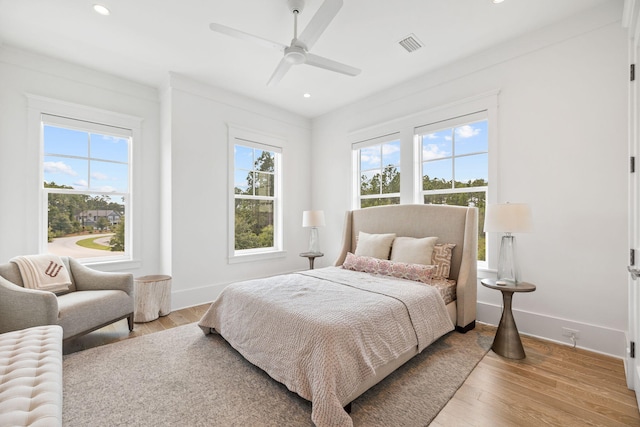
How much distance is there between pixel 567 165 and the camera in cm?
264

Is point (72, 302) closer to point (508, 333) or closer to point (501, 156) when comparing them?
point (508, 333)

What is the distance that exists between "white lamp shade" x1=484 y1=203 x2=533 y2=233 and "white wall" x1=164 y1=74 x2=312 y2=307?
332 centimetres

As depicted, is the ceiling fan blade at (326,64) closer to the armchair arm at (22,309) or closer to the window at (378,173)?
the window at (378,173)

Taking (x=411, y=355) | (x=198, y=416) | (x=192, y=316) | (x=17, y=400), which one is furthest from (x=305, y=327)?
(x=192, y=316)

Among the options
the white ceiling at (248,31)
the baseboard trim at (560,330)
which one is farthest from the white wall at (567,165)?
the white ceiling at (248,31)

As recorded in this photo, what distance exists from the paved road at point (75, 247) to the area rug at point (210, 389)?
1516 mm

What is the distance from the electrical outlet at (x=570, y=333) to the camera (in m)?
2.56

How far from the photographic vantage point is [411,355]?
2.18 m

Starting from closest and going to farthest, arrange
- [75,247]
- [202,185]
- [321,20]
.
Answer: [321,20], [75,247], [202,185]

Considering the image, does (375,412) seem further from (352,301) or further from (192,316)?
(192,316)

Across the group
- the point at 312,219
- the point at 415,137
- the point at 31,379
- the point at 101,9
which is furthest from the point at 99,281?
the point at 415,137

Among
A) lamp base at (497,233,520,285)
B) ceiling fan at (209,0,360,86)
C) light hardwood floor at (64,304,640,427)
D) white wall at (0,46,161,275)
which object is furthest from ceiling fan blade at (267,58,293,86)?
light hardwood floor at (64,304,640,427)

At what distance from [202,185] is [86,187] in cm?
133

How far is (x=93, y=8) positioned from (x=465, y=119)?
3.83 m
